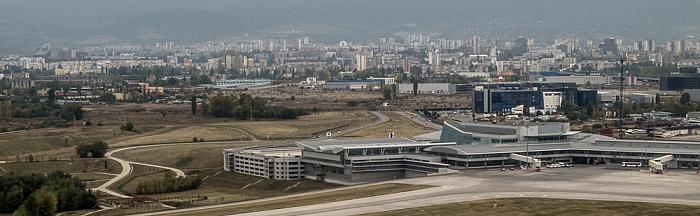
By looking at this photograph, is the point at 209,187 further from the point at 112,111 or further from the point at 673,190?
the point at 112,111

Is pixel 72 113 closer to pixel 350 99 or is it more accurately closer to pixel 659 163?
pixel 350 99

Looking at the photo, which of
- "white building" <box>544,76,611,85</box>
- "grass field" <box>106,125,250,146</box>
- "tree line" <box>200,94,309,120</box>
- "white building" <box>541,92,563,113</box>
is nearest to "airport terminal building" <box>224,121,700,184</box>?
"grass field" <box>106,125,250,146</box>

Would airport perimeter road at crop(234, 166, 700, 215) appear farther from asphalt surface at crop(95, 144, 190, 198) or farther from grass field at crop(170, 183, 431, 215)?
asphalt surface at crop(95, 144, 190, 198)

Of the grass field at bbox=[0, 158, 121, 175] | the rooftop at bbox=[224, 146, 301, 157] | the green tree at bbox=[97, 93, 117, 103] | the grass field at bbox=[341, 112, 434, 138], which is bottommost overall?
the grass field at bbox=[0, 158, 121, 175]

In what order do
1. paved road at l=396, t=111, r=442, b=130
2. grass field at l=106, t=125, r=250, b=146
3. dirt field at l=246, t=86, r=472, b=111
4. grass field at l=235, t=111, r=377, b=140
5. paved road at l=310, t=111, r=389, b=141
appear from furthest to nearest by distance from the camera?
dirt field at l=246, t=86, r=472, b=111, paved road at l=396, t=111, r=442, b=130, grass field at l=235, t=111, r=377, b=140, grass field at l=106, t=125, r=250, b=146, paved road at l=310, t=111, r=389, b=141

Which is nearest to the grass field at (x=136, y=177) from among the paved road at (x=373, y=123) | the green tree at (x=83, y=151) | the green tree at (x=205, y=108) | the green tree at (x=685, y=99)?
the green tree at (x=83, y=151)

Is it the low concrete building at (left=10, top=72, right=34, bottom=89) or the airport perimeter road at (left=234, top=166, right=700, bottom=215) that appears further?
the low concrete building at (left=10, top=72, right=34, bottom=89)

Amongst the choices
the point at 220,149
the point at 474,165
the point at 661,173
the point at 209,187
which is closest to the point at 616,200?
the point at 661,173

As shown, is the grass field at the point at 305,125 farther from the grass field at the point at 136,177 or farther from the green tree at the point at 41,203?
the green tree at the point at 41,203
